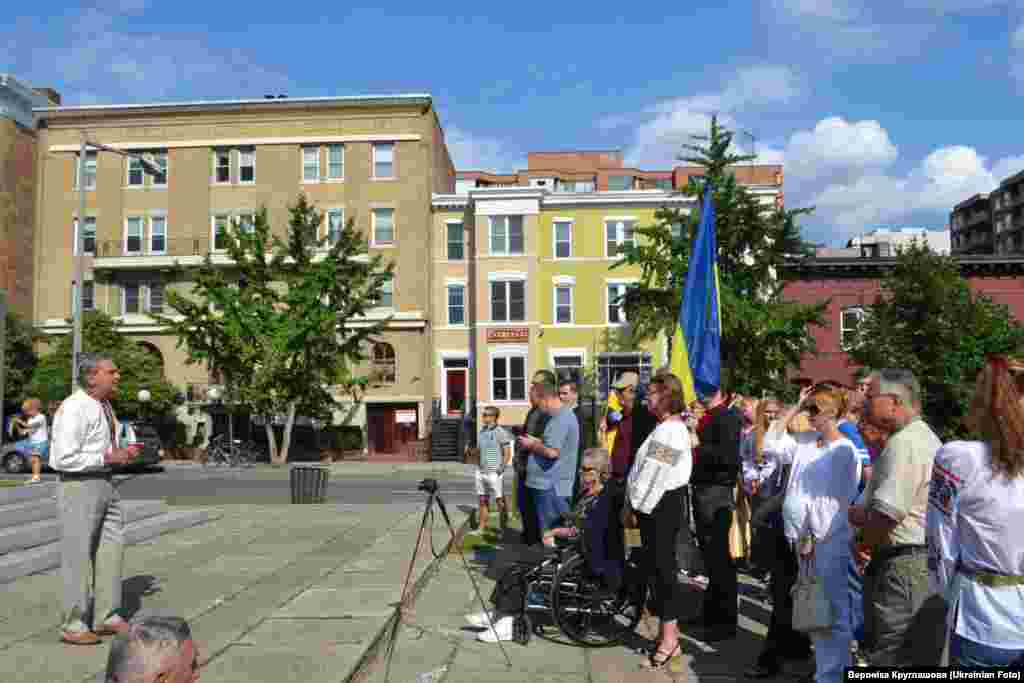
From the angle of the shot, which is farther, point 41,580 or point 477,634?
point 41,580

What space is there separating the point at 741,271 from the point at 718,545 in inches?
1095

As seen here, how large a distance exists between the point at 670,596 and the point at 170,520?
858 cm

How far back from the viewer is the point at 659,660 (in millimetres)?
6371

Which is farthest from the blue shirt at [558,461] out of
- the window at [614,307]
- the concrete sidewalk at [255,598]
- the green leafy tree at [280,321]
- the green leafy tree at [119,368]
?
the window at [614,307]

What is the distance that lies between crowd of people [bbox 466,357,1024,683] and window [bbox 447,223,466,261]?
35.6 meters

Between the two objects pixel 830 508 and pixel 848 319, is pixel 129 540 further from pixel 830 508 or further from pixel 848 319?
pixel 848 319

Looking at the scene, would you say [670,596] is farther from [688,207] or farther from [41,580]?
[688,207]

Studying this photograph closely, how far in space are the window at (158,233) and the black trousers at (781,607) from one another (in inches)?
1744

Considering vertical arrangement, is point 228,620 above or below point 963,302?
below

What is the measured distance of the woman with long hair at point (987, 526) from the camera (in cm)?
324

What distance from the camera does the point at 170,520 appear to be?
41.6 feet

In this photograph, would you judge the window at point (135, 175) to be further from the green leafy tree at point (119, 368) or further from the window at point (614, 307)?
the window at point (614, 307)

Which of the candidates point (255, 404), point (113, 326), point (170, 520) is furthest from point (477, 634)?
point (113, 326)

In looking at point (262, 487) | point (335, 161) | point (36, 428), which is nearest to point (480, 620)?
point (36, 428)
